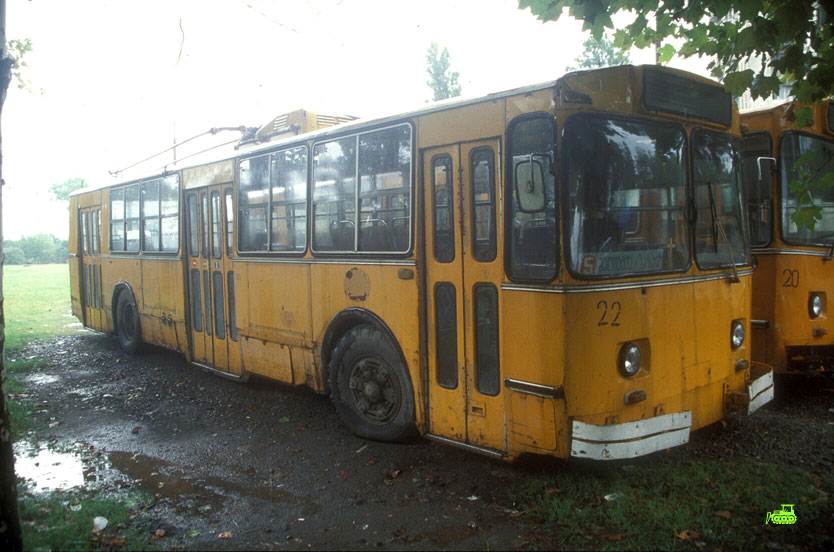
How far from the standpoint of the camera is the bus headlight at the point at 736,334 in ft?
17.2

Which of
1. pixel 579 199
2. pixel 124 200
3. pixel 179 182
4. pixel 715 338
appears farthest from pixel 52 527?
pixel 124 200

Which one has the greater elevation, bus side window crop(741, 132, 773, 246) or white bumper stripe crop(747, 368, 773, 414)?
bus side window crop(741, 132, 773, 246)

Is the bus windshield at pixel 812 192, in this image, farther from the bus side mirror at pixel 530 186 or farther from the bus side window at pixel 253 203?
the bus side window at pixel 253 203

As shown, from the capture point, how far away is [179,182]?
9195mm

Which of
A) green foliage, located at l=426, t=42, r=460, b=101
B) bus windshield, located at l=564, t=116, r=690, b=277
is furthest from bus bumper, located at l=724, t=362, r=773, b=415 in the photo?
green foliage, located at l=426, t=42, r=460, b=101

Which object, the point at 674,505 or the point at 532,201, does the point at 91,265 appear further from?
the point at 674,505

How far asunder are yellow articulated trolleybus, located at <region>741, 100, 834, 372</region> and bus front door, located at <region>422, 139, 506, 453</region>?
380 cm

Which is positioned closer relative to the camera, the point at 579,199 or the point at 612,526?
the point at 612,526

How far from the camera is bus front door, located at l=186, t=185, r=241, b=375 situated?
8.07m

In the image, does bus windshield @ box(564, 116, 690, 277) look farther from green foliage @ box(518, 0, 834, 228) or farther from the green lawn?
the green lawn

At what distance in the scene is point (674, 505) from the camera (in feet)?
13.7

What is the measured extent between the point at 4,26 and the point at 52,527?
3224 millimetres

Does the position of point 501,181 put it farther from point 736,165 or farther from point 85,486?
point 85,486

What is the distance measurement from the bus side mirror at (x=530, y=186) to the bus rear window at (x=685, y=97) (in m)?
0.98
